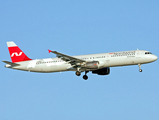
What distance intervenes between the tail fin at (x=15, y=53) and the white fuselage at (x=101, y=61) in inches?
80.7

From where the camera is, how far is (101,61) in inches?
2441

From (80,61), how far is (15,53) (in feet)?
49.6

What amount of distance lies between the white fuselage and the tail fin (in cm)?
205

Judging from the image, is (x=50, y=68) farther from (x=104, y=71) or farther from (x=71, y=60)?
(x=104, y=71)

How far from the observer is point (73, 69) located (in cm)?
6431

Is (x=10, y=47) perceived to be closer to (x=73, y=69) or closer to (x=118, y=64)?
(x=73, y=69)

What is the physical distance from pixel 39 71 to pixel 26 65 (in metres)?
2.96

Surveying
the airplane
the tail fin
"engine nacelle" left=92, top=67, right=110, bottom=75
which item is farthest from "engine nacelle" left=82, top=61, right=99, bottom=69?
the tail fin

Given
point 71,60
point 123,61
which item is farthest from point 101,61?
point 71,60

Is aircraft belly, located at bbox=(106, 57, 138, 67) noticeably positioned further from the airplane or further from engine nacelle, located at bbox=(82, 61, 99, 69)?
engine nacelle, located at bbox=(82, 61, 99, 69)

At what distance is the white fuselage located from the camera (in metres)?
61.2

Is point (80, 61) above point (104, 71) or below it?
above

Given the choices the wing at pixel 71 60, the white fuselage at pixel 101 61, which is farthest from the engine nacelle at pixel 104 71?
the wing at pixel 71 60

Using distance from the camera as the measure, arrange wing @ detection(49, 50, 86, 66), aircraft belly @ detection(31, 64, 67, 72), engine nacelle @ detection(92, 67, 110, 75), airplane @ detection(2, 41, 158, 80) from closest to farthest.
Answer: wing @ detection(49, 50, 86, 66) < airplane @ detection(2, 41, 158, 80) < aircraft belly @ detection(31, 64, 67, 72) < engine nacelle @ detection(92, 67, 110, 75)
